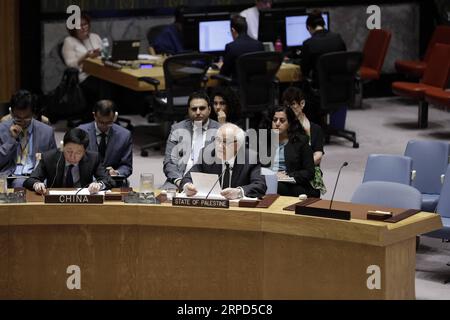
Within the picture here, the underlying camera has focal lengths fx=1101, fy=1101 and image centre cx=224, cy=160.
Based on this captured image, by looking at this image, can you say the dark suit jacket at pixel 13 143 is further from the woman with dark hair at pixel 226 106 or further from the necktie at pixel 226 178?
the necktie at pixel 226 178

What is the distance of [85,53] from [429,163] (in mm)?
5257

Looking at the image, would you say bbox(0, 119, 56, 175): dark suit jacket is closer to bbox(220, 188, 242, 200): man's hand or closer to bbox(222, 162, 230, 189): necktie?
bbox(222, 162, 230, 189): necktie

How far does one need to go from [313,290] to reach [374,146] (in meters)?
5.86

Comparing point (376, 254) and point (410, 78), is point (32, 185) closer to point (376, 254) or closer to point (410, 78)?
point (376, 254)

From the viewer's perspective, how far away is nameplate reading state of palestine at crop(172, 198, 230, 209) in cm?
680

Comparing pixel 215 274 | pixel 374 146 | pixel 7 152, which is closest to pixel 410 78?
pixel 374 146

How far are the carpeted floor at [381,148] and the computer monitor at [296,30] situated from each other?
120 cm

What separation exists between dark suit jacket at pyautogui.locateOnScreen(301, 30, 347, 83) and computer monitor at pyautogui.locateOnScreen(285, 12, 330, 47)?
107cm

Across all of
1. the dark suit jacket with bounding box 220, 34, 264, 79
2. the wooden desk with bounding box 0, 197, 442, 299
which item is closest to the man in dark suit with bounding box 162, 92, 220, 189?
the wooden desk with bounding box 0, 197, 442, 299

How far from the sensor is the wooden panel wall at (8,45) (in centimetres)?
1293

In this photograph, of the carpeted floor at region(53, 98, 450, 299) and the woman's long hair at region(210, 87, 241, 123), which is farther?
the woman's long hair at region(210, 87, 241, 123)

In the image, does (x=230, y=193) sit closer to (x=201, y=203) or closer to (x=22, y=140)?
(x=201, y=203)

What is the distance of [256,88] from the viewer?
1198 centimetres

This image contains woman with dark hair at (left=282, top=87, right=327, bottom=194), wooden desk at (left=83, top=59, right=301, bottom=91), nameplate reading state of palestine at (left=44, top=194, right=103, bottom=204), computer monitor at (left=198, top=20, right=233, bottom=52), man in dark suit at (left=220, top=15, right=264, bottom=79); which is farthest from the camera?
computer monitor at (left=198, top=20, right=233, bottom=52)
